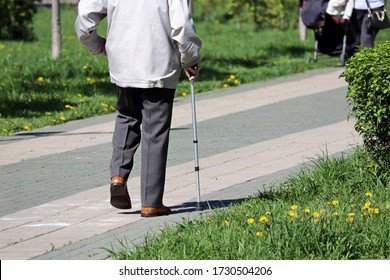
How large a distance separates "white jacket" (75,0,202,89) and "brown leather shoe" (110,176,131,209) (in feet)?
2.12

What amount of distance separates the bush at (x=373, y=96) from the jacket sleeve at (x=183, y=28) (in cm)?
140

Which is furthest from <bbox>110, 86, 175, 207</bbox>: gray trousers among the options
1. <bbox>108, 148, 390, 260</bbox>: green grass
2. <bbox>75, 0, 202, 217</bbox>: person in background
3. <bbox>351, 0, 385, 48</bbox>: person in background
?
<bbox>351, 0, 385, 48</bbox>: person in background

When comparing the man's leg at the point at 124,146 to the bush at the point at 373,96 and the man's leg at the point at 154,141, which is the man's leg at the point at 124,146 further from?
the bush at the point at 373,96

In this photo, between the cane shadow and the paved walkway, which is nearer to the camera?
the paved walkway

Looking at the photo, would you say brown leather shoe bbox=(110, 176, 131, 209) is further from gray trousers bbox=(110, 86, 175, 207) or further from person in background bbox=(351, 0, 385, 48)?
person in background bbox=(351, 0, 385, 48)

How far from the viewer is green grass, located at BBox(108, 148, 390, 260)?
259 inches

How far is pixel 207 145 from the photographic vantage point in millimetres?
11359

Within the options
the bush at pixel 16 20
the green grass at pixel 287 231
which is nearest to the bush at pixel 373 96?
the green grass at pixel 287 231

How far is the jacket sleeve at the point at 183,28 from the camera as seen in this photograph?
7.81 meters

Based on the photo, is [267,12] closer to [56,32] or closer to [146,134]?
[56,32]

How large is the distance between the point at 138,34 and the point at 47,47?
15163 mm

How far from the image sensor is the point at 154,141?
8086mm
